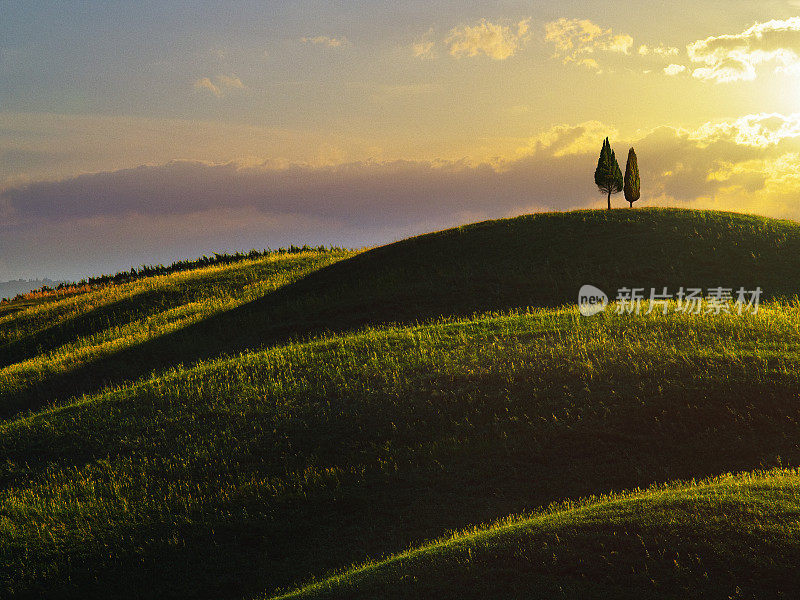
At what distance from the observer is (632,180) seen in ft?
209

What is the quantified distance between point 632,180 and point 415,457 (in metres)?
50.5

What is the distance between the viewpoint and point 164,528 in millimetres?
18453

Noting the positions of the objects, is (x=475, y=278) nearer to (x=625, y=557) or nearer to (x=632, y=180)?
(x=632, y=180)

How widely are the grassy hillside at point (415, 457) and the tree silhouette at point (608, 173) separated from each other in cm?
2623

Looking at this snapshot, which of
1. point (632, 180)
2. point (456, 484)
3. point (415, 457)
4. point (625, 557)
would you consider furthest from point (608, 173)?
point (625, 557)

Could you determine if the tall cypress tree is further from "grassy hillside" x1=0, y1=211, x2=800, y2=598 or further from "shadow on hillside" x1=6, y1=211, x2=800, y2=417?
"grassy hillside" x1=0, y1=211, x2=800, y2=598

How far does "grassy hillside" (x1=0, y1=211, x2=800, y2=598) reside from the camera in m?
12.3

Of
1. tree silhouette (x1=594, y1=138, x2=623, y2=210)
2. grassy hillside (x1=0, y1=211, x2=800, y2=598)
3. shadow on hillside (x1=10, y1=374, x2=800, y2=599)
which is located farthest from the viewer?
tree silhouette (x1=594, y1=138, x2=623, y2=210)

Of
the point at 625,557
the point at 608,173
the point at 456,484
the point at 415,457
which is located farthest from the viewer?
the point at 608,173

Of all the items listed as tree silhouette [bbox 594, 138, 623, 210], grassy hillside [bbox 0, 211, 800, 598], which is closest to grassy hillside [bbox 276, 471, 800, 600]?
grassy hillside [bbox 0, 211, 800, 598]

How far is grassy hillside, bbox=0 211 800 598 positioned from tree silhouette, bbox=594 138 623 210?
26225 millimetres

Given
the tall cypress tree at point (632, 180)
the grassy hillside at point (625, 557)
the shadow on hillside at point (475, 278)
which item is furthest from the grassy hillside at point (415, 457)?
the tall cypress tree at point (632, 180)

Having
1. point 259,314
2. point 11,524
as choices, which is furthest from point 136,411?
Answer: point 259,314

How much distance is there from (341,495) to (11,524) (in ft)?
30.0
